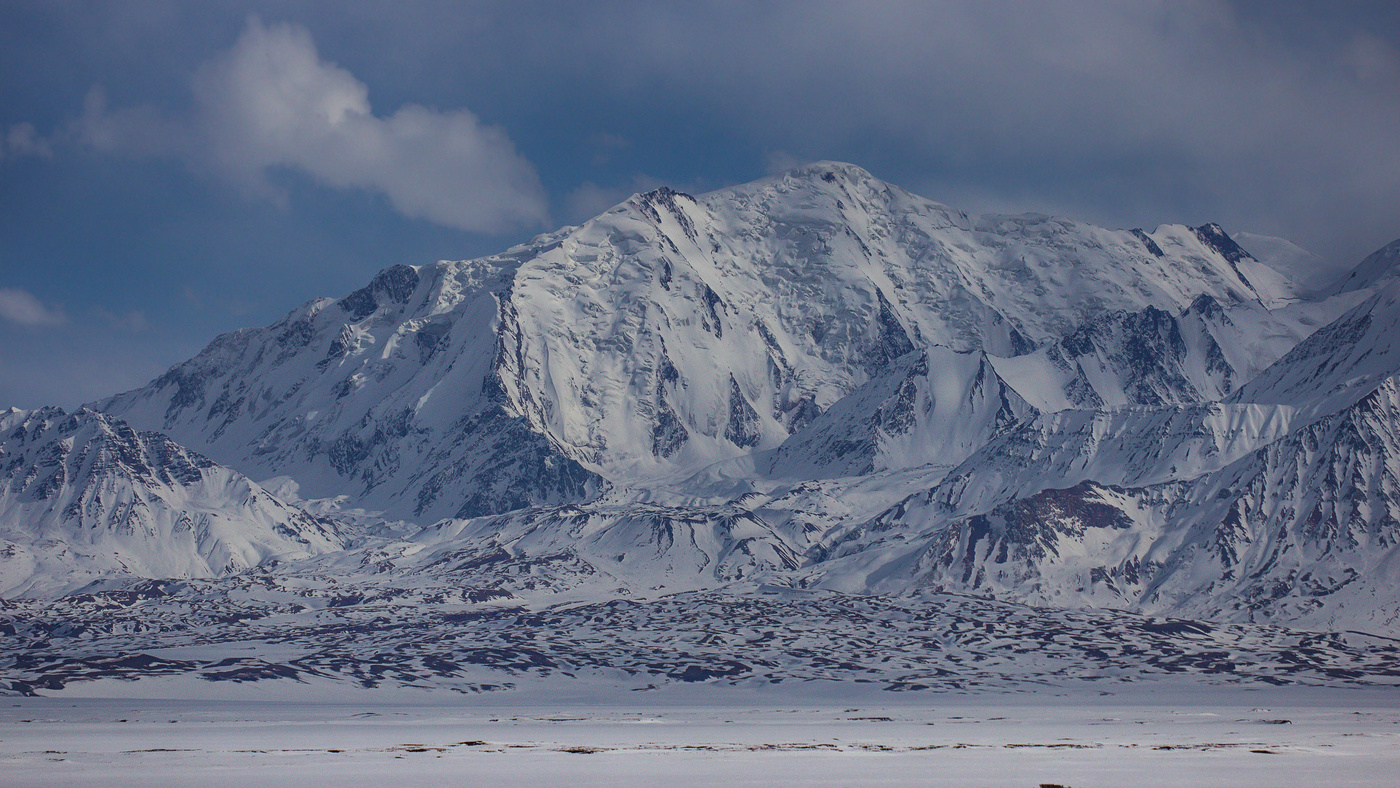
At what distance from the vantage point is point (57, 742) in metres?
123

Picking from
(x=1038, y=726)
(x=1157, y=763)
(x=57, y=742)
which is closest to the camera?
(x=1157, y=763)

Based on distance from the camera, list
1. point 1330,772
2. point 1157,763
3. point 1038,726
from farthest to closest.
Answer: point 1038,726, point 1157,763, point 1330,772

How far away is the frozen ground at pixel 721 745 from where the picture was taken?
85125 millimetres

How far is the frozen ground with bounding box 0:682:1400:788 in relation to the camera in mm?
85125

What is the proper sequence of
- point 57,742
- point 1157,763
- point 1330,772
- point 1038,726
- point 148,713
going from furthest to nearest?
1. point 148,713
2. point 1038,726
3. point 57,742
4. point 1157,763
5. point 1330,772

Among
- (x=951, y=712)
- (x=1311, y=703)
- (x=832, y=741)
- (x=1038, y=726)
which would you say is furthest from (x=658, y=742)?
(x=1311, y=703)

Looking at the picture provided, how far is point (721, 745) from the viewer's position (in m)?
119

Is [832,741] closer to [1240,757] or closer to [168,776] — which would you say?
[1240,757]

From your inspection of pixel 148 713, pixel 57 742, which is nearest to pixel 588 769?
pixel 57 742

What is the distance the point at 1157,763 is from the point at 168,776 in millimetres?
68553

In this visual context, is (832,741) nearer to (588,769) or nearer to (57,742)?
(588,769)

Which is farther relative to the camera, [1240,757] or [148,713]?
[148,713]

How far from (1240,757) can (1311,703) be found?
11234cm

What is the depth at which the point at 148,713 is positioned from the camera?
182625 millimetres
